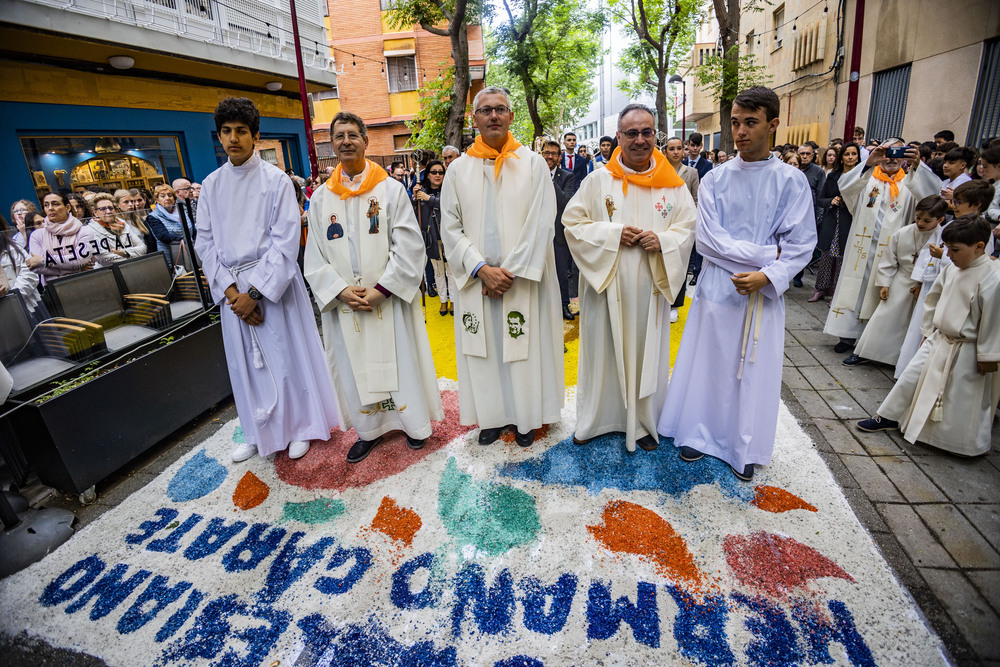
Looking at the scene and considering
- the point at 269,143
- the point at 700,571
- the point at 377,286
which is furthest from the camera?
the point at 269,143

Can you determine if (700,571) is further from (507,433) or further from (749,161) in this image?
(749,161)

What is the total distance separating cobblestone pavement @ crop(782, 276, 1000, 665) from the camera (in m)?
2.32

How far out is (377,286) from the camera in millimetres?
3473

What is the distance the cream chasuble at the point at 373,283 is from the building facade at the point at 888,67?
9.62 metres

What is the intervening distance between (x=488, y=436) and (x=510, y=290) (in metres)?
1.12

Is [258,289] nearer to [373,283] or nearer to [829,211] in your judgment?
[373,283]

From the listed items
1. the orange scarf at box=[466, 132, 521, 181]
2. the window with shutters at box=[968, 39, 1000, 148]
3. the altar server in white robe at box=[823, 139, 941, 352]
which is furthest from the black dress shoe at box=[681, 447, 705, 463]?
the window with shutters at box=[968, 39, 1000, 148]

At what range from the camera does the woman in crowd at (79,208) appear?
5.71m

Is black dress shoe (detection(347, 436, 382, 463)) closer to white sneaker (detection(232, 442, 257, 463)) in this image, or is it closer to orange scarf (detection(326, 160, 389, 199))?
white sneaker (detection(232, 442, 257, 463))

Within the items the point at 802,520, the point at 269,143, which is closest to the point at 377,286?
the point at 802,520

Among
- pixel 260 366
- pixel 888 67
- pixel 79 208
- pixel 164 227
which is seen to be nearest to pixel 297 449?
pixel 260 366

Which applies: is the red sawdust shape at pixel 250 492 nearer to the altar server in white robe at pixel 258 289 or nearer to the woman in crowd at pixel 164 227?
the altar server in white robe at pixel 258 289

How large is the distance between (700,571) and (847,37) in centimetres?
1501

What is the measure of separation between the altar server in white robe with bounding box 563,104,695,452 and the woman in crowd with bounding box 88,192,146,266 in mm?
3802
